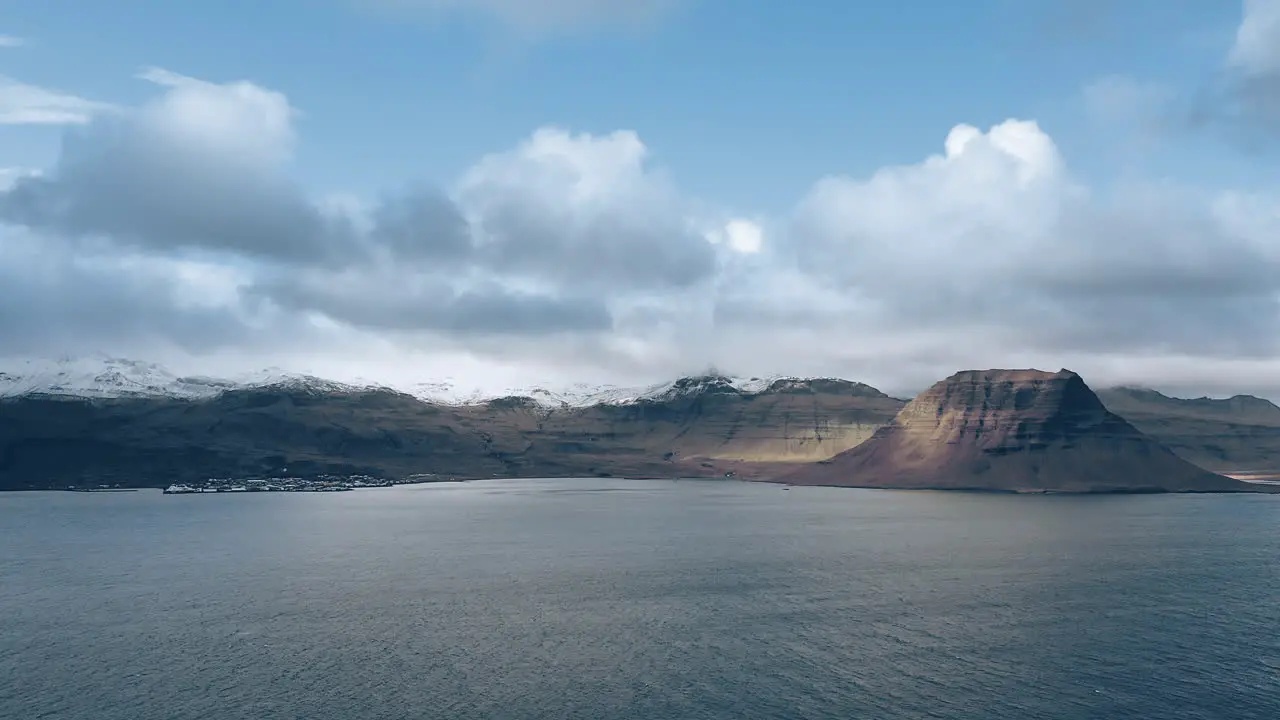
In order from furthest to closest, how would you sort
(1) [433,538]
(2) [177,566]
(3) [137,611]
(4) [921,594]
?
(1) [433,538] → (2) [177,566] → (4) [921,594] → (3) [137,611]

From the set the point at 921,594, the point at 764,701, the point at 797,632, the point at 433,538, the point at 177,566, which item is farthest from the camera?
the point at 433,538

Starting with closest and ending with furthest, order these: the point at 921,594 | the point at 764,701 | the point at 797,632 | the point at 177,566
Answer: the point at 764,701 < the point at 797,632 < the point at 921,594 < the point at 177,566

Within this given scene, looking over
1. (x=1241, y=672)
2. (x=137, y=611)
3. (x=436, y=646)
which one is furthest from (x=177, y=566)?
(x=1241, y=672)

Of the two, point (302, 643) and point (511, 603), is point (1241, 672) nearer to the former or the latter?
point (511, 603)

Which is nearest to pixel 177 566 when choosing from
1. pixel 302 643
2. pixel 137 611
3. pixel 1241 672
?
pixel 137 611

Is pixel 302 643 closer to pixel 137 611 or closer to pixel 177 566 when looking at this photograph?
pixel 137 611

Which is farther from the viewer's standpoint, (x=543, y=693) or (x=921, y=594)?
(x=921, y=594)
